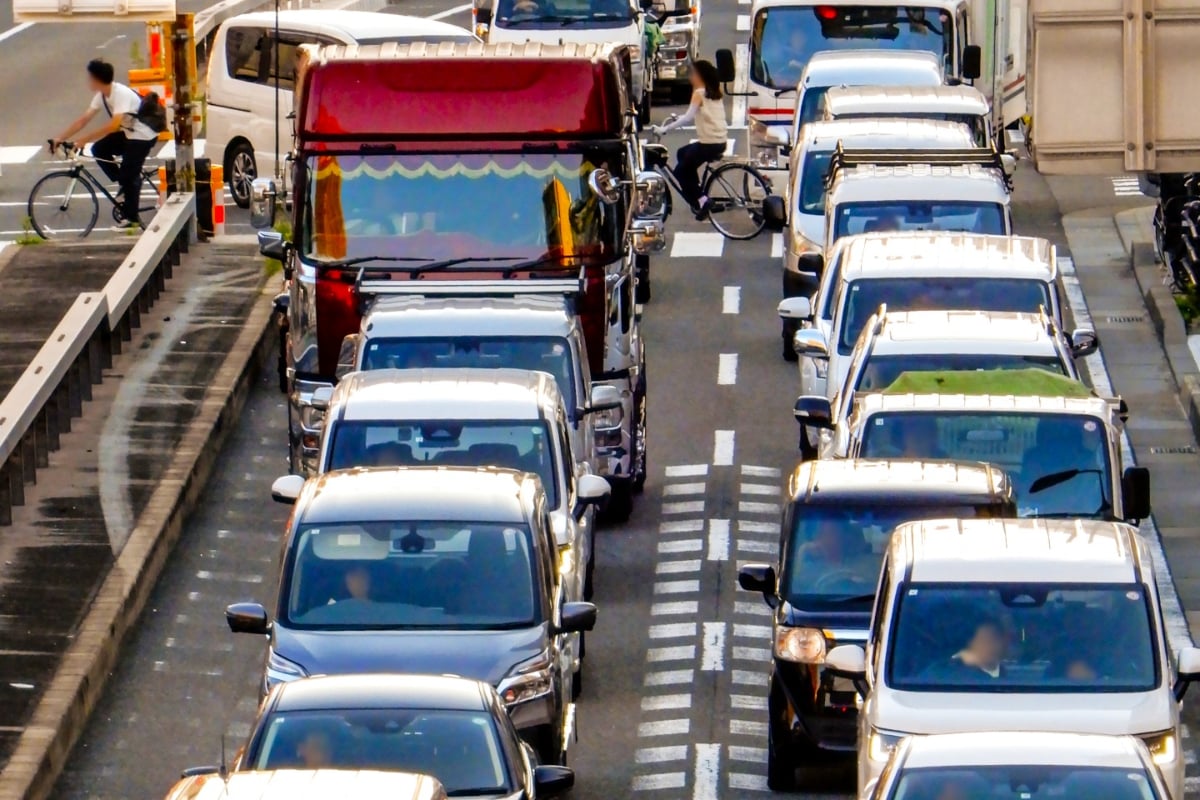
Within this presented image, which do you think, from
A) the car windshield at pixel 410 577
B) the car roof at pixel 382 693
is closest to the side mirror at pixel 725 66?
the car windshield at pixel 410 577

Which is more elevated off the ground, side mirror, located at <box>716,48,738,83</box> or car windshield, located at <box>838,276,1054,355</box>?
side mirror, located at <box>716,48,738,83</box>

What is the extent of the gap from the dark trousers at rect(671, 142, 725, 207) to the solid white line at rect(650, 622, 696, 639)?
509 inches

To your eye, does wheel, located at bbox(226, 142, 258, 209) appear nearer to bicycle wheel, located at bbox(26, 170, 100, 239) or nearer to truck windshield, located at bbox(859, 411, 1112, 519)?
bicycle wheel, located at bbox(26, 170, 100, 239)

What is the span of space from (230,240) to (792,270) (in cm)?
653

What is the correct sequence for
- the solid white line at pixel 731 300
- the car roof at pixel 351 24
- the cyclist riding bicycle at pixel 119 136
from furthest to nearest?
the car roof at pixel 351 24, the cyclist riding bicycle at pixel 119 136, the solid white line at pixel 731 300

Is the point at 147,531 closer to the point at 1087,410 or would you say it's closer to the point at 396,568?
the point at 396,568

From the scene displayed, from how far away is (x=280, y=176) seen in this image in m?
27.4

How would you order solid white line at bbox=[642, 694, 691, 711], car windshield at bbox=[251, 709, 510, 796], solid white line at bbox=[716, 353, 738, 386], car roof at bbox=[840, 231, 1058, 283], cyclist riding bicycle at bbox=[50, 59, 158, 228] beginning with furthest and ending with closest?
1. cyclist riding bicycle at bbox=[50, 59, 158, 228]
2. solid white line at bbox=[716, 353, 738, 386]
3. car roof at bbox=[840, 231, 1058, 283]
4. solid white line at bbox=[642, 694, 691, 711]
5. car windshield at bbox=[251, 709, 510, 796]

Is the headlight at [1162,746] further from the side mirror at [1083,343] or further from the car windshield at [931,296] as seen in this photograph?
the car windshield at [931,296]

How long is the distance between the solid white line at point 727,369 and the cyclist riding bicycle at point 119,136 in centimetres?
713

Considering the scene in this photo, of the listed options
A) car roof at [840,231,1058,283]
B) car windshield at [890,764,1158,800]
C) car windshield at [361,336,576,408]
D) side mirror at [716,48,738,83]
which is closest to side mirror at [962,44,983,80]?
side mirror at [716,48,738,83]

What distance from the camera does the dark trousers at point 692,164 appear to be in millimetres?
31547

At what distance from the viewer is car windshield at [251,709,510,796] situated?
1242 cm

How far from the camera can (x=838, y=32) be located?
112 ft
